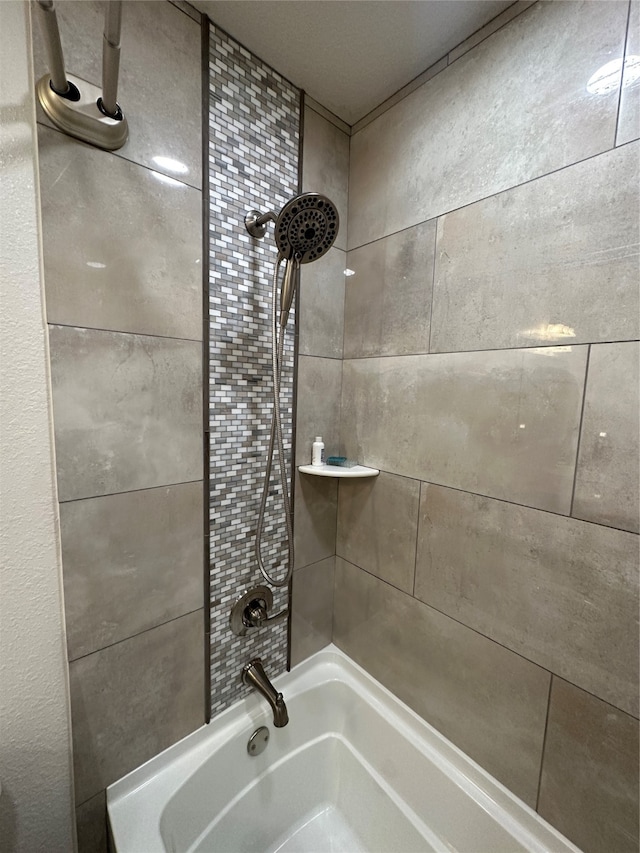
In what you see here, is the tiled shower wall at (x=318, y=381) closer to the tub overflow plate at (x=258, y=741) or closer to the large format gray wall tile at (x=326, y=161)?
the large format gray wall tile at (x=326, y=161)

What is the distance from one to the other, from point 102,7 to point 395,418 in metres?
1.18

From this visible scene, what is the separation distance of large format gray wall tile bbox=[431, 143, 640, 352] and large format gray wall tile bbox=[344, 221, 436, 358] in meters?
0.05

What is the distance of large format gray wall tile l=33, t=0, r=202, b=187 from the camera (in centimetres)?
74

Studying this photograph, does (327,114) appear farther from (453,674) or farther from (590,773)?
(590,773)

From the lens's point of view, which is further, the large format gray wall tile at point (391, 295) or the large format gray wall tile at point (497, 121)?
the large format gray wall tile at point (391, 295)

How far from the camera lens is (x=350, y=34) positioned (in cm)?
93

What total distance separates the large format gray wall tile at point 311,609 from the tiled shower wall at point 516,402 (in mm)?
230

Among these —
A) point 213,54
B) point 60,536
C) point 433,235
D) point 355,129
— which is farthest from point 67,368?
point 355,129

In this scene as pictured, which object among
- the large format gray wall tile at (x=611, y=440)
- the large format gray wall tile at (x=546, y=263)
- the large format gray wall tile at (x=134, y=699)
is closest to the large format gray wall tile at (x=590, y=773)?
the large format gray wall tile at (x=611, y=440)

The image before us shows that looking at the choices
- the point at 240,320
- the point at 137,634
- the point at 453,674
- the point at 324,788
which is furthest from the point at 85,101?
the point at 324,788

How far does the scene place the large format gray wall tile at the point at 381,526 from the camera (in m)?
1.14

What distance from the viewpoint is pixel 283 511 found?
1225mm

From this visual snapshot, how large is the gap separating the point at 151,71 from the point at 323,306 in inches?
27.6

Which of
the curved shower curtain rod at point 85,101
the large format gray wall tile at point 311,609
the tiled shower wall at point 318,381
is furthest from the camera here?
the large format gray wall tile at point 311,609
